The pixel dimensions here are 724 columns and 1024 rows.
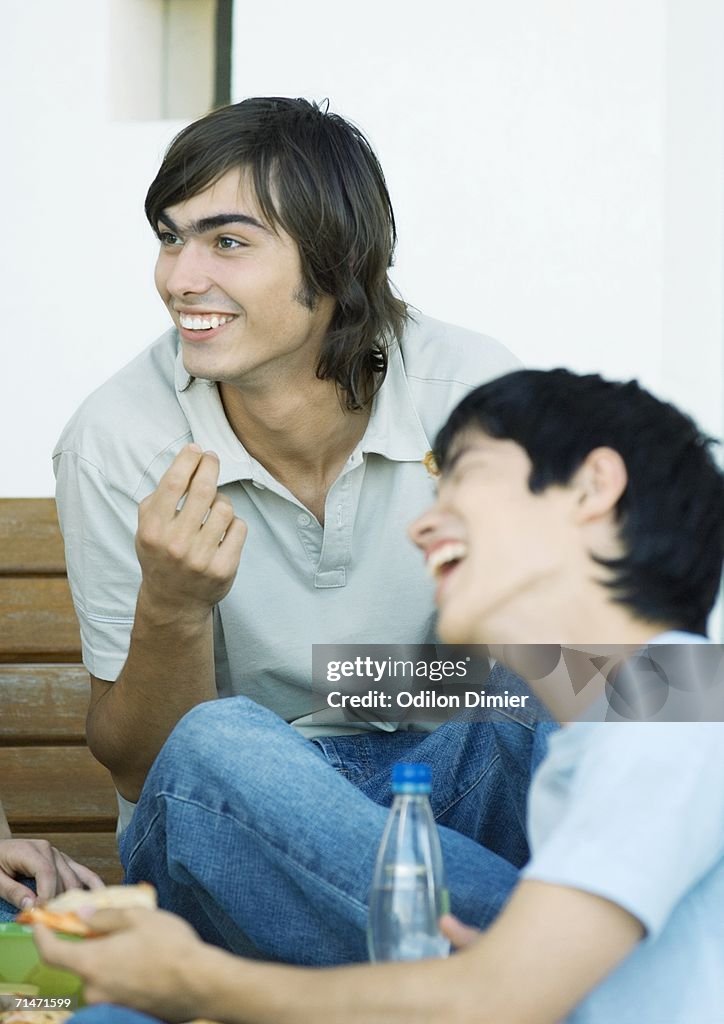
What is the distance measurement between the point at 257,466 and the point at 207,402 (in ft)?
0.36

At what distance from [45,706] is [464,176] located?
125 centimetres

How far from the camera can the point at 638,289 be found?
8.70 feet

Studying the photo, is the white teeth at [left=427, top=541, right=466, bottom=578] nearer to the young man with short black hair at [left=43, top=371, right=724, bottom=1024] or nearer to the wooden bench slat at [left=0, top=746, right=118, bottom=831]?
the young man with short black hair at [left=43, top=371, right=724, bottom=1024]

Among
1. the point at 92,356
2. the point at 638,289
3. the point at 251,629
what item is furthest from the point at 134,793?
the point at 638,289

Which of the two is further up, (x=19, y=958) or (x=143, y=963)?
(x=143, y=963)

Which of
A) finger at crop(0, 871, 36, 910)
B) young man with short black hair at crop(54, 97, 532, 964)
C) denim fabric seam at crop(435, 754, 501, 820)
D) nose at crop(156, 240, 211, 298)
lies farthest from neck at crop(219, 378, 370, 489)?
finger at crop(0, 871, 36, 910)

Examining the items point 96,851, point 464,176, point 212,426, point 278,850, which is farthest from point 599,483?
point 464,176

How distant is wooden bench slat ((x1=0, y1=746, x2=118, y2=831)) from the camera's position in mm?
2277

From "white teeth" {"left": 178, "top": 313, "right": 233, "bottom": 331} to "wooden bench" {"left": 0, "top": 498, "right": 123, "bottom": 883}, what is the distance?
2.69 feet

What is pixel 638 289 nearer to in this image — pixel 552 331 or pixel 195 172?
pixel 552 331

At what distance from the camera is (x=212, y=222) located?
5.66 feet

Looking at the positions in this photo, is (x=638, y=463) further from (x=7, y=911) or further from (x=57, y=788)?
(x=57, y=788)

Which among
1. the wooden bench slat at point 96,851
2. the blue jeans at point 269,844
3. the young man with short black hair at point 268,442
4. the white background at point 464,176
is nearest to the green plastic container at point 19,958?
the blue jeans at point 269,844

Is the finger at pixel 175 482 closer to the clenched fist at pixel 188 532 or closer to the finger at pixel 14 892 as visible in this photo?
the clenched fist at pixel 188 532
